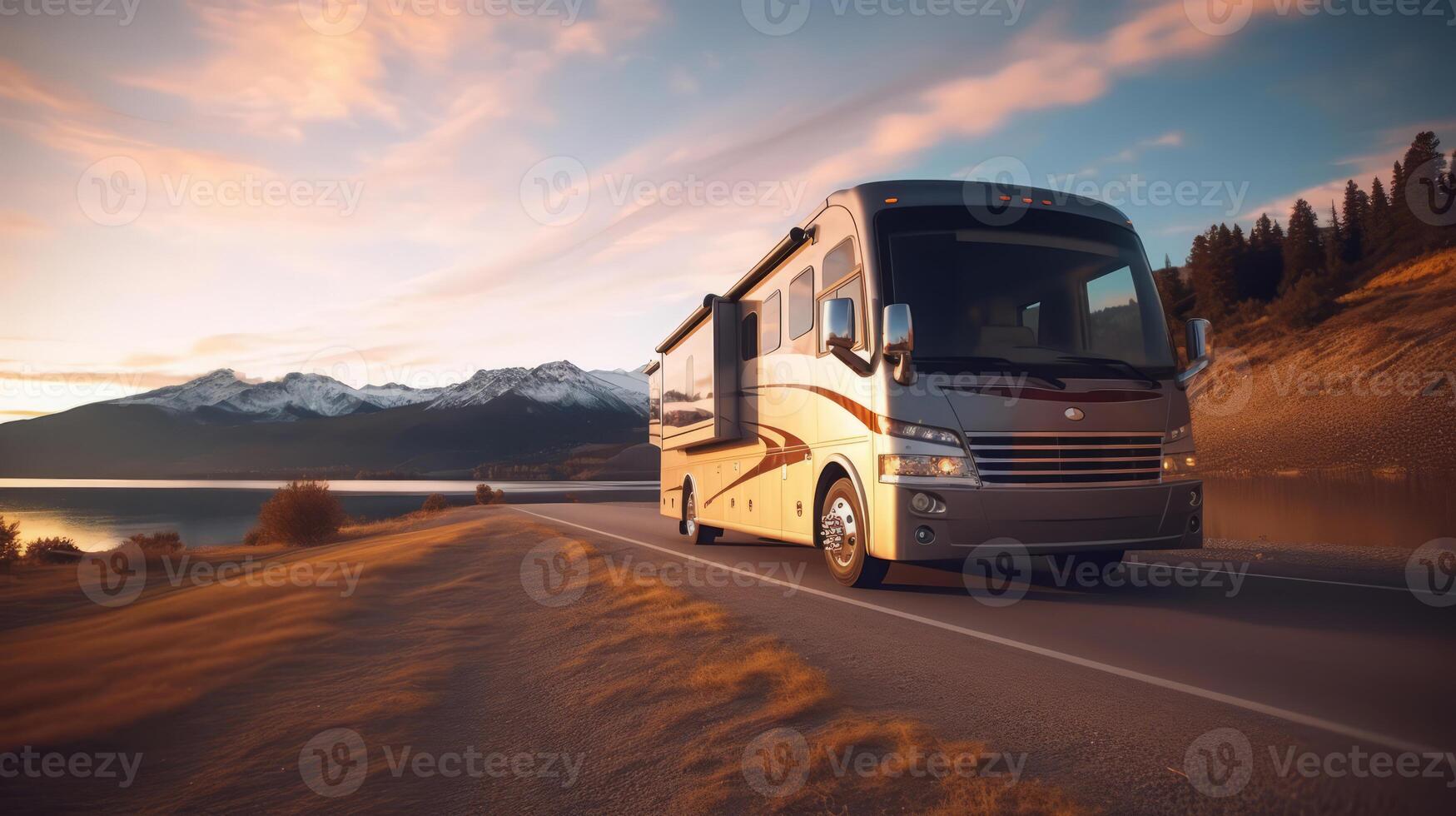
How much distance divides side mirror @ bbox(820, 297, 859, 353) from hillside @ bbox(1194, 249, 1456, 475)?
39107 millimetres

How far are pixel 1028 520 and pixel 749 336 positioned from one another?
17.7ft

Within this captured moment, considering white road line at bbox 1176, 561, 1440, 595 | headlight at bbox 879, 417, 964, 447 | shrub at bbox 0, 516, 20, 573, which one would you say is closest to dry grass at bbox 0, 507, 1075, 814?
headlight at bbox 879, 417, 964, 447

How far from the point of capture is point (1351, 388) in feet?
156

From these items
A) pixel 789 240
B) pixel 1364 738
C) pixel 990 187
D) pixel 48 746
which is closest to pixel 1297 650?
pixel 1364 738

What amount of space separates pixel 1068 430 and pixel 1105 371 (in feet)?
2.63

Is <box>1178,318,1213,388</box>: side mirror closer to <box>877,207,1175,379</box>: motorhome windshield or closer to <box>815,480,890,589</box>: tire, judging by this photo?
<box>877,207,1175,379</box>: motorhome windshield

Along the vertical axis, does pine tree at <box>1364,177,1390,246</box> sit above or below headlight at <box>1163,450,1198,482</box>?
above

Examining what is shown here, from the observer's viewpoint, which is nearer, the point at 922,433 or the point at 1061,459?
the point at 922,433

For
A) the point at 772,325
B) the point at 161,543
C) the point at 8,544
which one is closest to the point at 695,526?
the point at 772,325

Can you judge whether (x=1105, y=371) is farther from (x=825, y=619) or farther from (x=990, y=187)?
(x=825, y=619)

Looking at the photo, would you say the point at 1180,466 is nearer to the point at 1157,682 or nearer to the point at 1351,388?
the point at 1157,682

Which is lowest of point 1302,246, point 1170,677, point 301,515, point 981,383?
point 301,515

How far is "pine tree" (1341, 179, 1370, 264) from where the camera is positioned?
93.5 meters

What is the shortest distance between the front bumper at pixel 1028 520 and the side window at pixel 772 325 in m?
3.59
